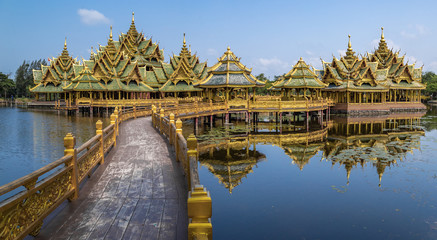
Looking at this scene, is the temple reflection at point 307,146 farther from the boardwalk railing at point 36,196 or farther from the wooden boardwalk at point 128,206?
the boardwalk railing at point 36,196

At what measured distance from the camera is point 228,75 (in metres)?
31.4

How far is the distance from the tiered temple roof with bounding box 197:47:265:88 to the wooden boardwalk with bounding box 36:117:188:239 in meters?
21.5

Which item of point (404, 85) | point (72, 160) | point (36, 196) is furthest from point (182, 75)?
point (36, 196)

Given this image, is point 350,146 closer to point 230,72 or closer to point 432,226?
point 432,226

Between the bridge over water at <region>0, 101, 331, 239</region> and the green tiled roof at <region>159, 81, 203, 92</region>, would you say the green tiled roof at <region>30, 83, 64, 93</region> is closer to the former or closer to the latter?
the green tiled roof at <region>159, 81, 203, 92</region>

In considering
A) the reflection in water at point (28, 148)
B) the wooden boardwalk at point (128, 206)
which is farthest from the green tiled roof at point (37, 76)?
the wooden boardwalk at point (128, 206)

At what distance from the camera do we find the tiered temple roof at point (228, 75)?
101 ft

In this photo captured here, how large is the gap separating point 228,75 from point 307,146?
13064 millimetres

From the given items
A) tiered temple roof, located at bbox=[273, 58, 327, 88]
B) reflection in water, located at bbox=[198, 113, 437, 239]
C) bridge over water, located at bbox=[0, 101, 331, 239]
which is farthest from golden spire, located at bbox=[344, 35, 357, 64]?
bridge over water, located at bbox=[0, 101, 331, 239]

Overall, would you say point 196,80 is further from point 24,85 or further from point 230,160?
point 24,85

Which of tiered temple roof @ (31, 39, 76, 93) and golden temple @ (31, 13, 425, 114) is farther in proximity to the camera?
tiered temple roof @ (31, 39, 76, 93)

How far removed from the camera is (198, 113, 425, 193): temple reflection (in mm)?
15336

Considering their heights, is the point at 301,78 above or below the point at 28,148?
above

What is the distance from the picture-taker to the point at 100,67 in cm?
4419
